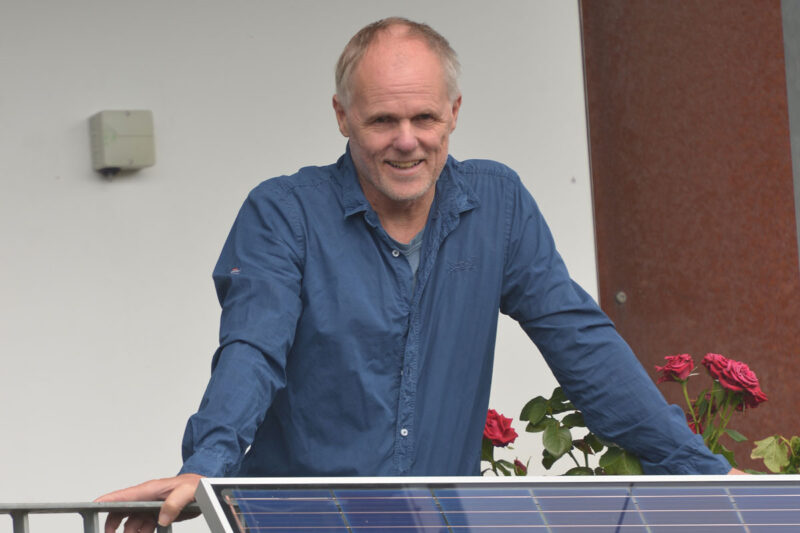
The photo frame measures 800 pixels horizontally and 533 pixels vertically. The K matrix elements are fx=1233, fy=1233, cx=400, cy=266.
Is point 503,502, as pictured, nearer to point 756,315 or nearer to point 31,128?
point 31,128

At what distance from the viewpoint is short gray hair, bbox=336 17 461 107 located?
236 cm

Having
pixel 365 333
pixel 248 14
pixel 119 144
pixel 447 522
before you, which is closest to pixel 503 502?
pixel 447 522

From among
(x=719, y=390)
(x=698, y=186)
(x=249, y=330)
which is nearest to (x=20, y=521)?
(x=249, y=330)

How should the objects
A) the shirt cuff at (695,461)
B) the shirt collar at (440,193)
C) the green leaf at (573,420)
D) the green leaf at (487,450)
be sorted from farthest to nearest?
the green leaf at (487,450)
the green leaf at (573,420)
the shirt collar at (440,193)
the shirt cuff at (695,461)

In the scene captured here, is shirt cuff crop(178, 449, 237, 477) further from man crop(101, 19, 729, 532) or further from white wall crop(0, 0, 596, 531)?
white wall crop(0, 0, 596, 531)

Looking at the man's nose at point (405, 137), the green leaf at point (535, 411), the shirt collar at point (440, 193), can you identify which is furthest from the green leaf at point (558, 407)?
the man's nose at point (405, 137)

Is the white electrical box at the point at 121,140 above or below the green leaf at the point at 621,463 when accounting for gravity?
above

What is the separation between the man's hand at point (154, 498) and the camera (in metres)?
1.74

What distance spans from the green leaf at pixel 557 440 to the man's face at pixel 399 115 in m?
1.08

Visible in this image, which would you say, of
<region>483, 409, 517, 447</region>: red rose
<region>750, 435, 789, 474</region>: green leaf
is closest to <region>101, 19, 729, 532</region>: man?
<region>483, 409, 517, 447</region>: red rose

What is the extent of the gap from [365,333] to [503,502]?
28.4 inches

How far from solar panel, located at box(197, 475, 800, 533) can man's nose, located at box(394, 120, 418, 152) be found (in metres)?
0.73

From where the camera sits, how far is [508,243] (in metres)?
2.53

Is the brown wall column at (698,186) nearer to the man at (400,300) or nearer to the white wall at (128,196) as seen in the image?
the white wall at (128,196)
